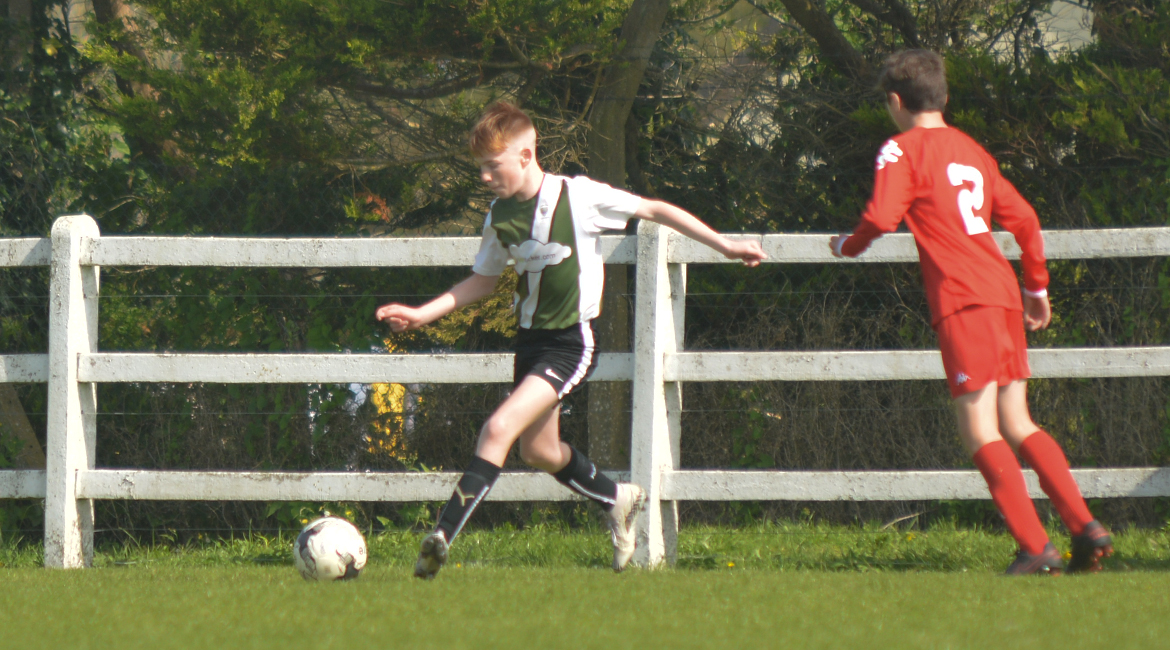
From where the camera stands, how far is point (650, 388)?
4562mm

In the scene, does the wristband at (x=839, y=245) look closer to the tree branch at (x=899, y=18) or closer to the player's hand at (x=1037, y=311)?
the player's hand at (x=1037, y=311)

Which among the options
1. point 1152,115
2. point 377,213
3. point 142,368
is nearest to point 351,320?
point 377,213

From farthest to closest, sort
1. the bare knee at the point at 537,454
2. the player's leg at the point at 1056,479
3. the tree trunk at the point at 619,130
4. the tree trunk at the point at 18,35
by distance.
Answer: the tree trunk at the point at 18,35 → the tree trunk at the point at 619,130 → the bare knee at the point at 537,454 → the player's leg at the point at 1056,479

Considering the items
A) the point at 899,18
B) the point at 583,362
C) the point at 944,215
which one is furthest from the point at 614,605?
the point at 899,18

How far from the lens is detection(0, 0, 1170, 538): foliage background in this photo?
588 centimetres

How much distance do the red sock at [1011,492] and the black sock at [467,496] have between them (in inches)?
67.1

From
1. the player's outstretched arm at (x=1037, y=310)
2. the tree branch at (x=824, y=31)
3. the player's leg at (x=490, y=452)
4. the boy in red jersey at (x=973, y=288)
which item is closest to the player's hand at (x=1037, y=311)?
the player's outstretched arm at (x=1037, y=310)

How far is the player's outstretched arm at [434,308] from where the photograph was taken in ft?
12.4

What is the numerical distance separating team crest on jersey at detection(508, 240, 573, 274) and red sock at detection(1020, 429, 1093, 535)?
178 centimetres

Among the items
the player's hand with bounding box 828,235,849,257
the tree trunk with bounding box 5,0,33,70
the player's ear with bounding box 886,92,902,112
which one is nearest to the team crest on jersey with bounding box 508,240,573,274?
the player's hand with bounding box 828,235,849,257

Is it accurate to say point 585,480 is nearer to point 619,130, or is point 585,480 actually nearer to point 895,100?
point 895,100

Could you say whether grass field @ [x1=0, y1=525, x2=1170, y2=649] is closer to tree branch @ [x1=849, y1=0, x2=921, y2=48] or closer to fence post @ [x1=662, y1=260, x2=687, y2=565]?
fence post @ [x1=662, y1=260, x2=687, y2=565]

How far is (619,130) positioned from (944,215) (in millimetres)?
3644

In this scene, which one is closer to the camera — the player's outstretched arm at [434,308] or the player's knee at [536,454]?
the player's outstretched arm at [434,308]
